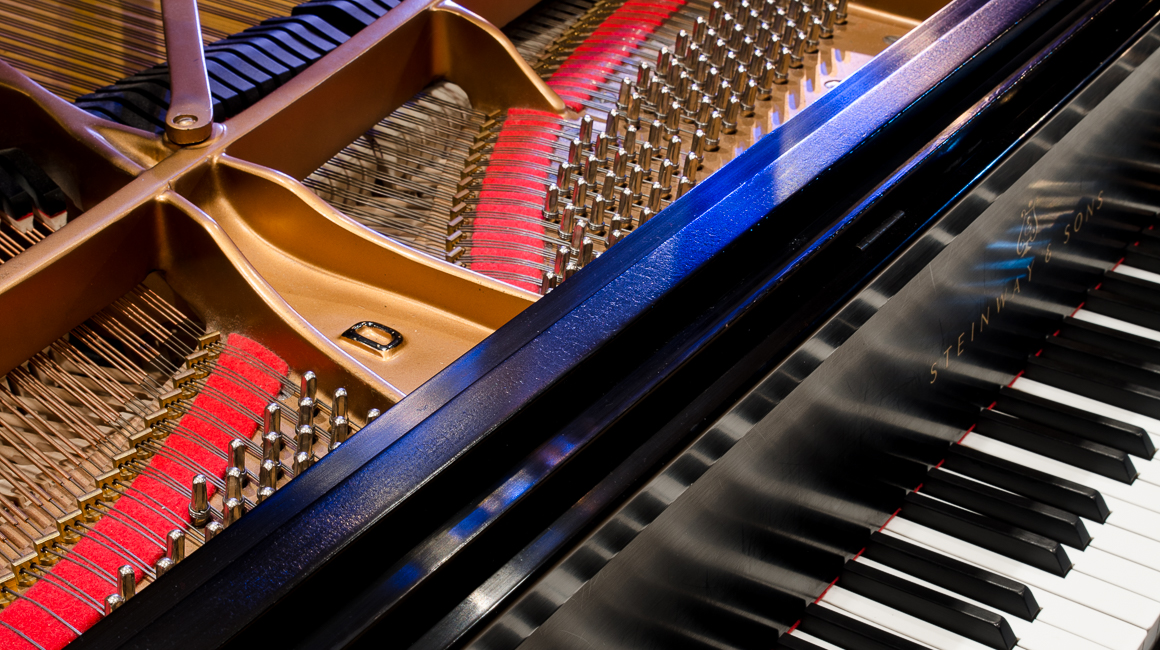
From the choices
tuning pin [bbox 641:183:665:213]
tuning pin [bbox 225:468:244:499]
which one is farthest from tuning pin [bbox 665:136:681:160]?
tuning pin [bbox 225:468:244:499]

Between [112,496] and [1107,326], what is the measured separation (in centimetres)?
195

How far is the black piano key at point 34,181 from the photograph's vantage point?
1.92m

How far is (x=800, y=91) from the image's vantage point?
2449mm

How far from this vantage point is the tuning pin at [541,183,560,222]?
216cm

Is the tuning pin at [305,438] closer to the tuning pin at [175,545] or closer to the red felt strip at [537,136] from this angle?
the tuning pin at [175,545]

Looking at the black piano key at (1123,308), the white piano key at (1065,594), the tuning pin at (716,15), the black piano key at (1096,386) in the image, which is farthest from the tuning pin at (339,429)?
the black piano key at (1123,308)

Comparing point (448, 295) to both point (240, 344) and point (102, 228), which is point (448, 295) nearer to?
point (240, 344)

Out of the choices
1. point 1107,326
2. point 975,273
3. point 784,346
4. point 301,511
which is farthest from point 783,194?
point 1107,326

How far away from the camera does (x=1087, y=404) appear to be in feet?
6.97

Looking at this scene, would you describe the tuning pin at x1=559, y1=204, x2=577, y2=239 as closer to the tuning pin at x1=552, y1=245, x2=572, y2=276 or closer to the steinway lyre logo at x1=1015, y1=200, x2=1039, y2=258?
the tuning pin at x1=552, y1=245, x2=572, y2=276

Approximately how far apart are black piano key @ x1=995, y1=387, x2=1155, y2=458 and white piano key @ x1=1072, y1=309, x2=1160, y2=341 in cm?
28

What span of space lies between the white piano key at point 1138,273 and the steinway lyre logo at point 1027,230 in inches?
19.7

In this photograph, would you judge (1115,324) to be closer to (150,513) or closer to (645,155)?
(645,155)

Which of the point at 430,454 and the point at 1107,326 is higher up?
the point at 430,454
